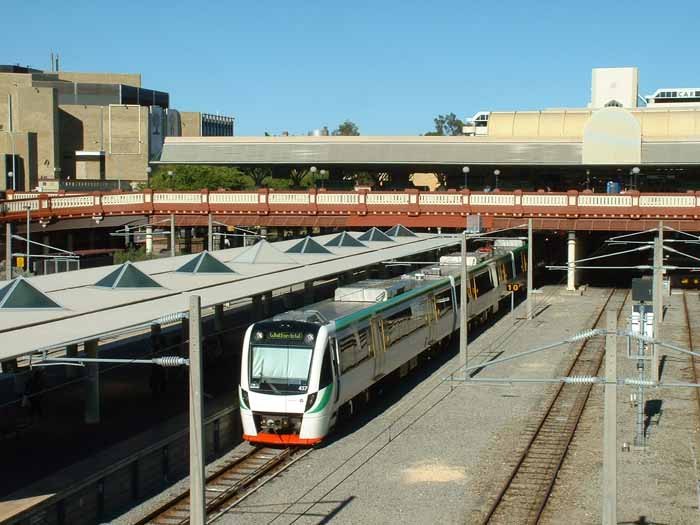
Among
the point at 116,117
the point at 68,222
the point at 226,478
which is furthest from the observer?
the point at 116,117

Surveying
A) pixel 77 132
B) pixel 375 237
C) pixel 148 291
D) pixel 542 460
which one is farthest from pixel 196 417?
pixel 77 132

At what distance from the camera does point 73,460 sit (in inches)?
868

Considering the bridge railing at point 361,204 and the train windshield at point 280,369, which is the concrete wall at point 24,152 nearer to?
the bridge railing at point 361,204

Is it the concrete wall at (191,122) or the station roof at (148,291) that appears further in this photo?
the concrete wall at (191,122)

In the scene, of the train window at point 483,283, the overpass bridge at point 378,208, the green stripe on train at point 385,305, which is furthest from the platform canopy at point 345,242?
the overpass bridge at point 378,208

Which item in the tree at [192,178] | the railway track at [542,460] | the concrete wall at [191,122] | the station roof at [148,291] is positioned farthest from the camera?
the concrete wall at [191,122]

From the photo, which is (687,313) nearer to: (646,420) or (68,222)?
(646,420)

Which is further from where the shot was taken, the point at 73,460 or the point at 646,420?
the point at 646,420

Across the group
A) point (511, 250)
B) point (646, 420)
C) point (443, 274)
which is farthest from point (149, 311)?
point (511, 250)

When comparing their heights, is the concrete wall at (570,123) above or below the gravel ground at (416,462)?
above

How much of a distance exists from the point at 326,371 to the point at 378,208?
3705 cm

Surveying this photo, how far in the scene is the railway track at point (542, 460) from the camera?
19188 millimetres

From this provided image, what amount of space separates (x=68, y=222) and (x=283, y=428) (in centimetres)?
4333

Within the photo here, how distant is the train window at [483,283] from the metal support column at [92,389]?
64.4 ft
